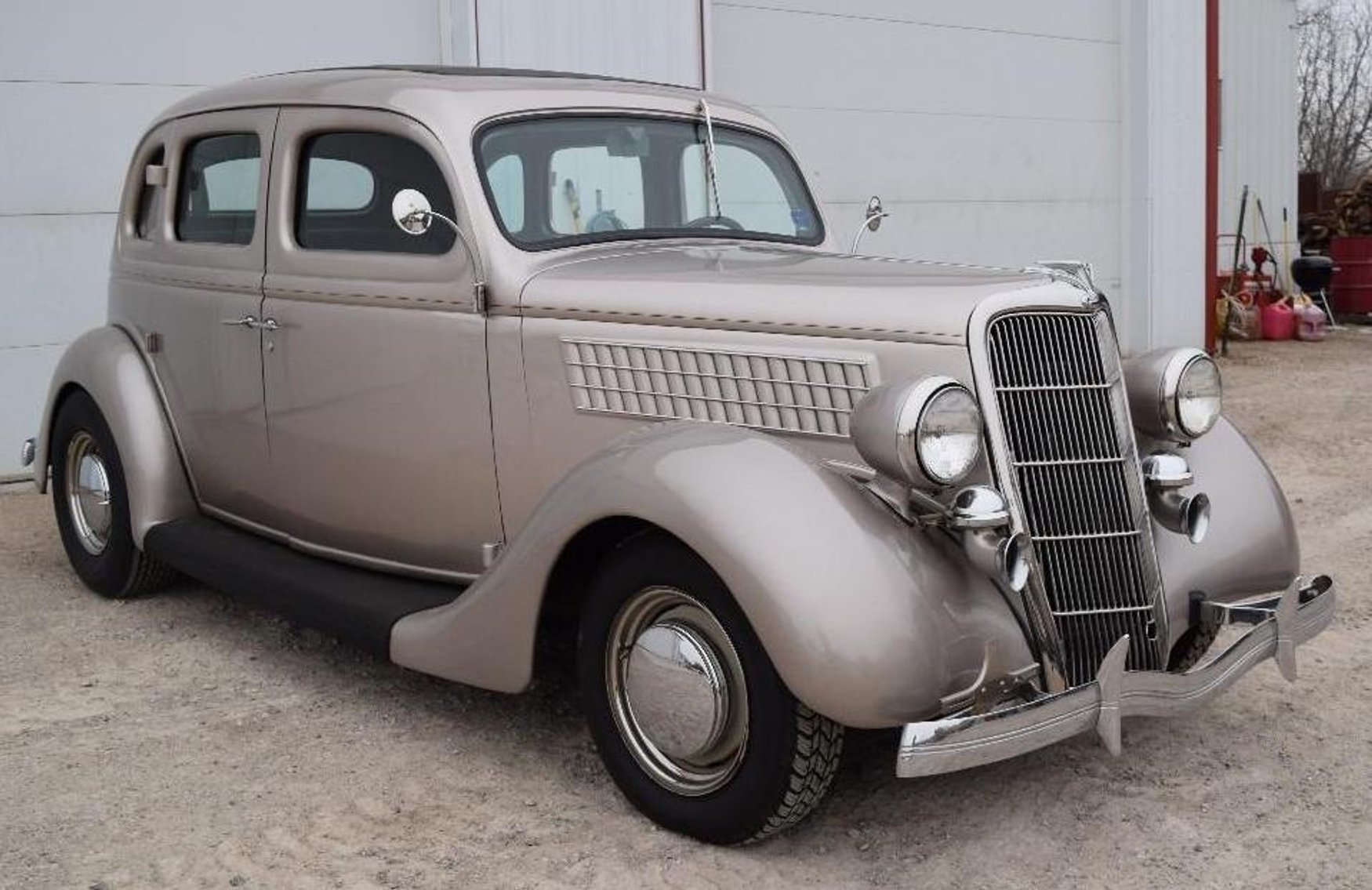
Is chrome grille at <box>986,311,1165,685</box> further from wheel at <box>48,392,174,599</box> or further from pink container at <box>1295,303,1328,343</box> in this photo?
pink container at <box>1295,303,1328,343</box>

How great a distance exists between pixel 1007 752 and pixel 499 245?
6.24 ft

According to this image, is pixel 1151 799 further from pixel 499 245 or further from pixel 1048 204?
pixel 1048 204

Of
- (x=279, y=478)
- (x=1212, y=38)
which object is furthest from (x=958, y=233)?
(x=279, y=478)

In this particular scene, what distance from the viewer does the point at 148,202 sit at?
17.8ft

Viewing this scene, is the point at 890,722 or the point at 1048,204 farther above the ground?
the point at 1048,204

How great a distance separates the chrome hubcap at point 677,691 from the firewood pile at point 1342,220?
15.9 metres

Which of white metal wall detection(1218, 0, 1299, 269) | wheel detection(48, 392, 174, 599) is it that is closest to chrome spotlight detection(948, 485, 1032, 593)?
wheel detection(48, 392, 174, 599)

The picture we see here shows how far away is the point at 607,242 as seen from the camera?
13.6 feet

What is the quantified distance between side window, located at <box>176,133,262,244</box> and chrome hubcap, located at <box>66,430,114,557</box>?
867 mm

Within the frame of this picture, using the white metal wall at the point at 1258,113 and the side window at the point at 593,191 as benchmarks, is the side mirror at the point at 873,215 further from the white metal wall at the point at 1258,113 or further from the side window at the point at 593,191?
the white metal wall at the point at 1258,113

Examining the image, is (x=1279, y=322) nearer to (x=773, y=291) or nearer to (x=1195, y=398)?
(x=1195, y=398)

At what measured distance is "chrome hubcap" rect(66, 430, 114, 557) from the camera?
209 inches

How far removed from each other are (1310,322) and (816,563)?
12.6 metres

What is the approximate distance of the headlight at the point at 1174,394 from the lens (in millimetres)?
3691
